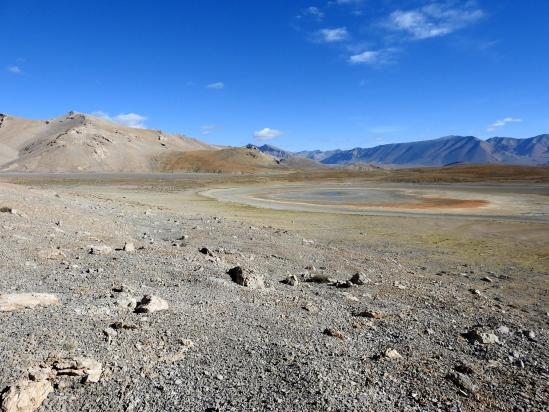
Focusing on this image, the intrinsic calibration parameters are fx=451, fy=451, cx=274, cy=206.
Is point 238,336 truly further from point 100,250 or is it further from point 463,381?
point 100,250

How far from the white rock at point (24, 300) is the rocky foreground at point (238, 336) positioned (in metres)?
0.03

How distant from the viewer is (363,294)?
1380 centimetres

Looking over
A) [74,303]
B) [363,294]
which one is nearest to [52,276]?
[74,303]

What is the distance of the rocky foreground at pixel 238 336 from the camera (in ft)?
23.0

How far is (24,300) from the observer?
9250 millimetres

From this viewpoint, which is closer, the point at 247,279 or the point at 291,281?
the point at 247,279

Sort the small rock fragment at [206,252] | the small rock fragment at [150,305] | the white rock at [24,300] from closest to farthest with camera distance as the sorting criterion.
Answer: the white rock at [24,300] < the small rock fragment at [150,305] < the small rock fragment at [206,252]

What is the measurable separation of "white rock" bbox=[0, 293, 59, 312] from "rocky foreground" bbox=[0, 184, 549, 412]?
0.03 metres

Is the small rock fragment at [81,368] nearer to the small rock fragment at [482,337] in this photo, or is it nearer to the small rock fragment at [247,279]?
the small rock fragment at [247,279]

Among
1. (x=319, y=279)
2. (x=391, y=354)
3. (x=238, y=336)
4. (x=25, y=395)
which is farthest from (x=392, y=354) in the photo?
(x=25, y=395)

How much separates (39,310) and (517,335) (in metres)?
11.0

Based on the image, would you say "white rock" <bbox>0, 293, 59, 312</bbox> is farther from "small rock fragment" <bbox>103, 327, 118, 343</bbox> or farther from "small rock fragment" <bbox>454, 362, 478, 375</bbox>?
"small rock fragment" <bbox>454, 362, 478, 375</bbox>

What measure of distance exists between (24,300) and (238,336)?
4.45 metres

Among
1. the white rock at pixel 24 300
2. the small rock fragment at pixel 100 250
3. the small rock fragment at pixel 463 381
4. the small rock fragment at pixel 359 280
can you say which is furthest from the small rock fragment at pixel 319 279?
the white rock at pixel 24 300
